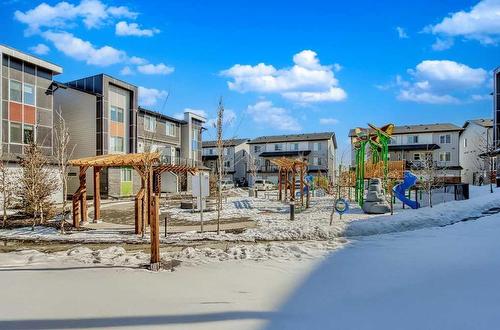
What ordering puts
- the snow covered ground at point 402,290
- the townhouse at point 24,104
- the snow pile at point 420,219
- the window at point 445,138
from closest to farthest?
the snow covered ground at point 402,290 → the snow pile at point 420,219 → the townhouse at point 24,104 → the window at point 445,138

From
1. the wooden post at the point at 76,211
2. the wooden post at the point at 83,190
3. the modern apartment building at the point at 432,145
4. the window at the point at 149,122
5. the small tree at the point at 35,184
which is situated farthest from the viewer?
the modern apartment building at the point at 432,145

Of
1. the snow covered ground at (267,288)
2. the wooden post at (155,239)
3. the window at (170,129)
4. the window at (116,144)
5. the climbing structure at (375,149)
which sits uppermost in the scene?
the window at (170,129)

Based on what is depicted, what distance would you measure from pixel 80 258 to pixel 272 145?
204 ft

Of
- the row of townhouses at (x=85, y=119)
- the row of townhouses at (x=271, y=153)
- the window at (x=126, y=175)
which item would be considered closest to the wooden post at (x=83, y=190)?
the row of townhouses at (x=85, y=119)

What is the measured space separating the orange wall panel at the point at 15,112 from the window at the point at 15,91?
40 centimetres

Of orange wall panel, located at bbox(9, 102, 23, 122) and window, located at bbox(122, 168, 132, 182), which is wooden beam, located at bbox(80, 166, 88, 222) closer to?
orange wall panel, located at bbox(9, 102, 23, 122)

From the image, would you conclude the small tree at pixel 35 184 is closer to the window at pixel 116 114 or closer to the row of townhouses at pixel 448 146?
the window at pixel 116 114

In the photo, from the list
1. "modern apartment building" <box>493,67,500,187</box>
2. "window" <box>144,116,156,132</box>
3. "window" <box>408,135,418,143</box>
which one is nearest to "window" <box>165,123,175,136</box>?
"window" <box>144,116,156,132</box>

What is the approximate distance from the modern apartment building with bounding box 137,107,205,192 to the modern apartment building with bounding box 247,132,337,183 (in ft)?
56.9

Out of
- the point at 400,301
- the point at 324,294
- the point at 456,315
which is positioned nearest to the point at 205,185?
the point at 324,294

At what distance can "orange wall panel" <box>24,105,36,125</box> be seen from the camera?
2601 centimetres

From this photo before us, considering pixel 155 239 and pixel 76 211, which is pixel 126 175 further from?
pixel 155 239

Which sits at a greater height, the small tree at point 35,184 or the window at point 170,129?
the window at point 170,129

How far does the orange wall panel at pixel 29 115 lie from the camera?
26013mm
